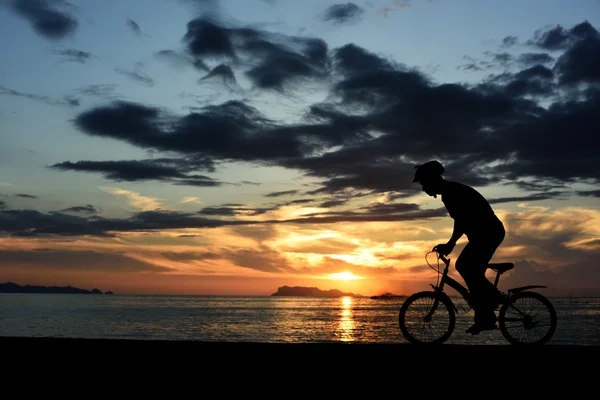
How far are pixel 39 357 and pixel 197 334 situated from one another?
61.8 m

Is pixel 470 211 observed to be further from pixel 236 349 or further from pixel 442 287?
pixel 236 349

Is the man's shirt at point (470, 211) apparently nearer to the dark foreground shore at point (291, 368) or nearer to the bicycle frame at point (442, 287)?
the bicycle frame at point (442, 287)

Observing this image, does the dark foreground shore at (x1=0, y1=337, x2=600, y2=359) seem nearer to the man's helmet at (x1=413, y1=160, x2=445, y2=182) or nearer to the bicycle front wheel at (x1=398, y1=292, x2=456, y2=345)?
the bicycle front wheel at (x1=398, y1=292, x2=456, y2=345)

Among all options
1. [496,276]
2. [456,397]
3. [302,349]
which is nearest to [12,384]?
[302,349]

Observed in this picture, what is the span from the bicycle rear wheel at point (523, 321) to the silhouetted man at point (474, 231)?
1.44 feet

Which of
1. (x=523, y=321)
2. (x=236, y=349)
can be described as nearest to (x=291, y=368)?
(x=236, y=349)

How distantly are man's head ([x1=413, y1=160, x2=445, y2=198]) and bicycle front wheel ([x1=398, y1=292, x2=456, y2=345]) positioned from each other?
2.02 m

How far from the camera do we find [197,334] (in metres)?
66.8

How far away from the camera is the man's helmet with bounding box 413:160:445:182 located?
978 cm

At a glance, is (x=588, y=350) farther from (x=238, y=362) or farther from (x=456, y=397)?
(x=238, y=362)

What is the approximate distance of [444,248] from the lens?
33.0 feet

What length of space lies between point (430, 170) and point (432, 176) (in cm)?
11

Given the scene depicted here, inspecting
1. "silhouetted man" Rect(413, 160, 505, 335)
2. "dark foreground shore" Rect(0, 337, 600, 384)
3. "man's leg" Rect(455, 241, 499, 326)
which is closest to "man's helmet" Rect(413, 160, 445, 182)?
"silhouetted man" Rect(413, 160, 505, 335)

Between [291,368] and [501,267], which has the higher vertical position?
[501,267]
